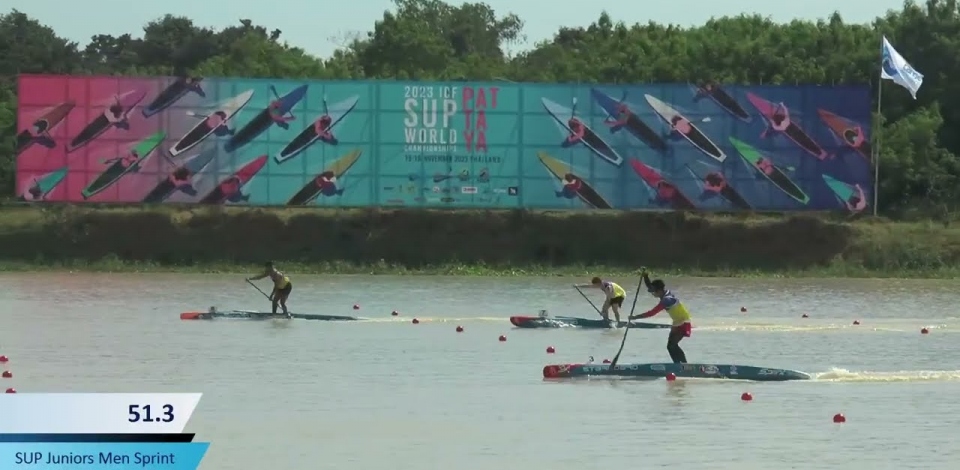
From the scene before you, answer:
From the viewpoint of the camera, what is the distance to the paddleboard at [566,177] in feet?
196

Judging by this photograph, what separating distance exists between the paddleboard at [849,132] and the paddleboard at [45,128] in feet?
84.2

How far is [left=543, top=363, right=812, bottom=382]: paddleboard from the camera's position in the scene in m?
27.5

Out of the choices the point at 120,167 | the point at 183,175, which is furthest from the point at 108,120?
the point at 183,175

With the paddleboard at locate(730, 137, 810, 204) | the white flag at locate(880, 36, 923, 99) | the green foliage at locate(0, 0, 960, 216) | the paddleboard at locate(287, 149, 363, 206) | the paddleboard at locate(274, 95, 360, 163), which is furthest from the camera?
the green foliage at locate(0, 0, 960, 216)

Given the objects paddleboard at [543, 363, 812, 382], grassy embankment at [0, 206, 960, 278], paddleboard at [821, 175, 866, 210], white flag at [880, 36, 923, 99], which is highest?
white flag at [880, 36, 923, 99]

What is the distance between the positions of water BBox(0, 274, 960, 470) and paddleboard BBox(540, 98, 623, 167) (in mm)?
12311

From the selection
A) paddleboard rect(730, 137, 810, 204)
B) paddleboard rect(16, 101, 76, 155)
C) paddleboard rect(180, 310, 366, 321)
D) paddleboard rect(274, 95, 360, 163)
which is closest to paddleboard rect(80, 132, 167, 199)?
paddleboard rect(16, 101, 76, 155)

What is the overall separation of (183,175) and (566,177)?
43.1 feet

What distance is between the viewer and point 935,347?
34.8 metres

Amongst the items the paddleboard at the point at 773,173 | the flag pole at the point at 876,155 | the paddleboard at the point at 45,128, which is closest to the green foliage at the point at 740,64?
the flag pole at the point at 876,155

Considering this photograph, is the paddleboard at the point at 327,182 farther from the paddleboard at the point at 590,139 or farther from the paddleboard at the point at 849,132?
the paddleboard at the point at 849,132

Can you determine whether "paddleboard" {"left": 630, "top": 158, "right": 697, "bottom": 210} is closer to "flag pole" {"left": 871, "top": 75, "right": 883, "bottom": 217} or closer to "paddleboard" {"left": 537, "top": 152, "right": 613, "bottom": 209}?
"paddleboard" {"left": 537, "top": 152, "right": 613, "bottom": 209}

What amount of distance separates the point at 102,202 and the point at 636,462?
42785 mm

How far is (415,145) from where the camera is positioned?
196 feet
